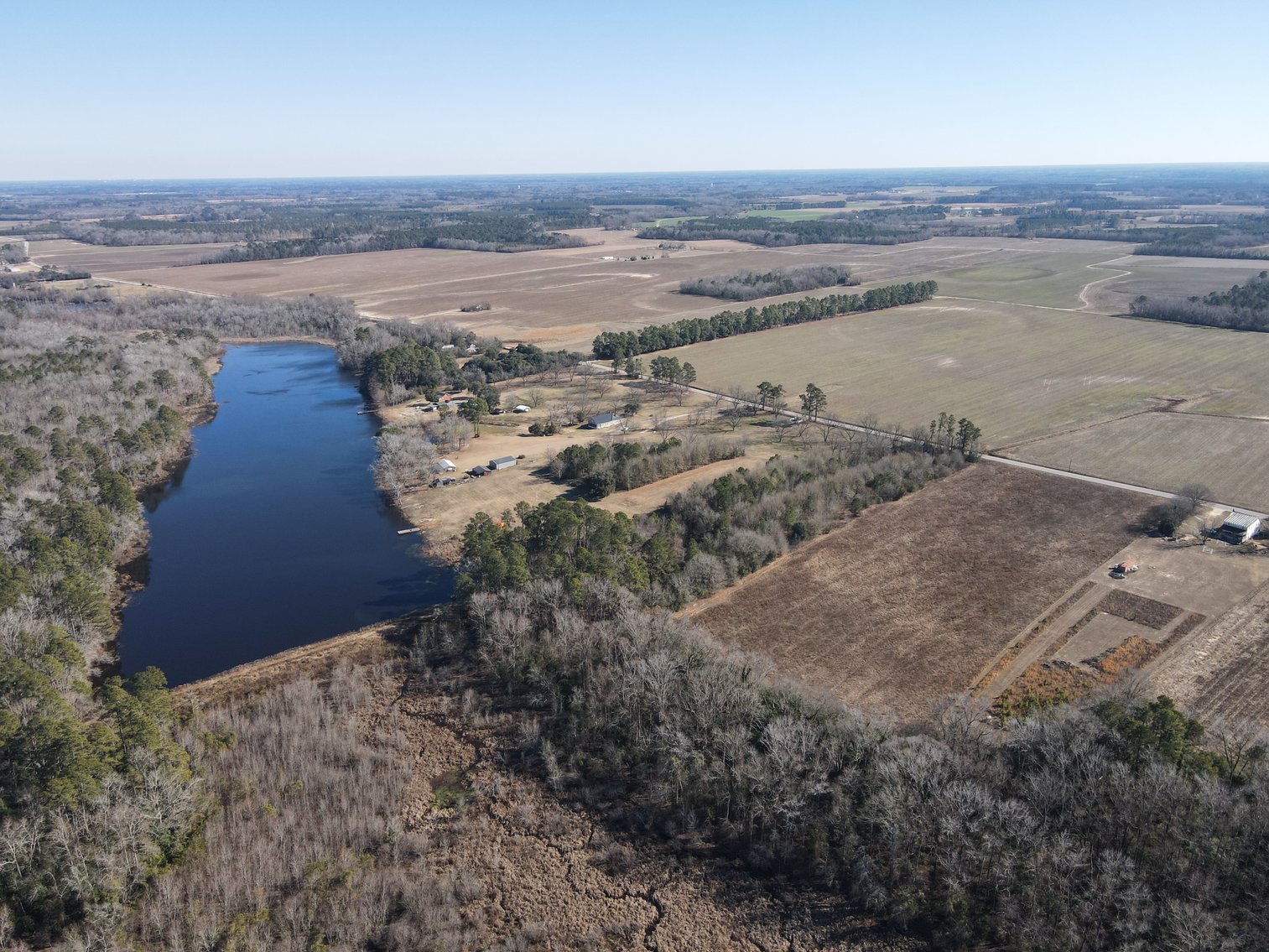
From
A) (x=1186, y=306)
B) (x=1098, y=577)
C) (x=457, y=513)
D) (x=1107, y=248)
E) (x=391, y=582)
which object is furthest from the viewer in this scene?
(x=1107, y=248)

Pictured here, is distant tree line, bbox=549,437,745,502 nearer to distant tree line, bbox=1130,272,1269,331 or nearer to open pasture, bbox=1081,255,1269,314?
distant tree line, bbox=1130,272,1269,331

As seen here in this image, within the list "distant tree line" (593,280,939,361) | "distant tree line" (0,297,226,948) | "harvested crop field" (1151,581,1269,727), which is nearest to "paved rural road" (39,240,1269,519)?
"harvested crop field" (1151,581,1269,727)

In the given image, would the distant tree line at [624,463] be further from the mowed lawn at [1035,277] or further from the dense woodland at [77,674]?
the mowed lawn at [1035,277]

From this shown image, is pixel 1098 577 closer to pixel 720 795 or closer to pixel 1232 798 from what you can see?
pixel 1232 798

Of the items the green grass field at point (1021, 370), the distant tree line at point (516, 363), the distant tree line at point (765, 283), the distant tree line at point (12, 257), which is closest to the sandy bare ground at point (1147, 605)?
the green grass field at point (1021, 370)

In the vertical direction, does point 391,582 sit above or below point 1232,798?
below

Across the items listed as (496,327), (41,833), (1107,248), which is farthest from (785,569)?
(1107,248)
